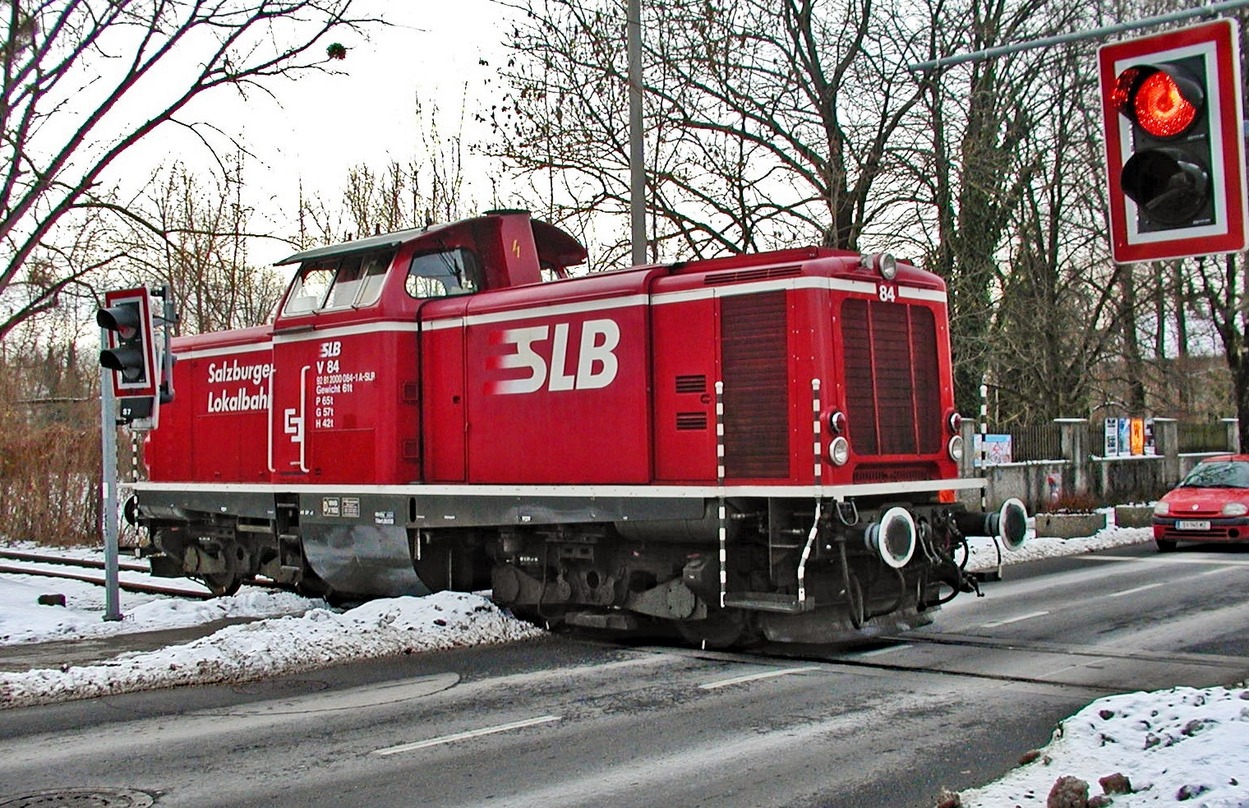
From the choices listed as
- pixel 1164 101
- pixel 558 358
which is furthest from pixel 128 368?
pixel 1164 101

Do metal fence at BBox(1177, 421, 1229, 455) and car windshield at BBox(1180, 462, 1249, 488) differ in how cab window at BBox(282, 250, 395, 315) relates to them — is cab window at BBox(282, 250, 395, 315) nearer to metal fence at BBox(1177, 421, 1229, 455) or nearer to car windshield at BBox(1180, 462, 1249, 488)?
car windshield at BBox(1180, 462, 1249, 488)

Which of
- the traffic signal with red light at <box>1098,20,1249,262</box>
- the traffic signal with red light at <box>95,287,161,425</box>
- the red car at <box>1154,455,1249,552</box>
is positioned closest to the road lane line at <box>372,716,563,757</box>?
the traffic signal with red light at <box>1098,20,1249,262</box>

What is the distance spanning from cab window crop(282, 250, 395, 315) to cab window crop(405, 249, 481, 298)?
300 mm

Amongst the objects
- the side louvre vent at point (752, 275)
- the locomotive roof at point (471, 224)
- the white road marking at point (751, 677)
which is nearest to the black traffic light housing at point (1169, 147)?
the side louvre vent at point (752, 275)

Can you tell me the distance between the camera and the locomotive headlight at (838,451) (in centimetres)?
936

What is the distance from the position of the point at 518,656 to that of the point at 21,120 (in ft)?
29.6

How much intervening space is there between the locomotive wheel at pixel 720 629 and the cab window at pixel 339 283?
4562 millimetres

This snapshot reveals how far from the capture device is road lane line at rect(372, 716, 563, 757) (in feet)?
23.1

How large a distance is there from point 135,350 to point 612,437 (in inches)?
193

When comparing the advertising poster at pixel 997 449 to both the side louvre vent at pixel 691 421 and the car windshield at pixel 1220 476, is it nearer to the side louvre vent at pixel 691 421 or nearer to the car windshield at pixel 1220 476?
the car windshield at pixel 1220 476

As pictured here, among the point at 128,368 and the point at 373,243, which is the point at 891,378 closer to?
the point at 373,243

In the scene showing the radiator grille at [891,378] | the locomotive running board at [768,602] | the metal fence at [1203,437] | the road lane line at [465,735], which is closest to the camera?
the road lane line at [465,735]

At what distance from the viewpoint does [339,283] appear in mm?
12500

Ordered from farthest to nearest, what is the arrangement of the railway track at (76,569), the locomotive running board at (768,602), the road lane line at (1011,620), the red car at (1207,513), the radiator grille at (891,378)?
1. the red car at (1207,513)
2. the railway track at (76,569)
3. the road lane line at (1011,620)
4. the radiator grille at (891,378)
5. the locomotive running board at (768,602)
